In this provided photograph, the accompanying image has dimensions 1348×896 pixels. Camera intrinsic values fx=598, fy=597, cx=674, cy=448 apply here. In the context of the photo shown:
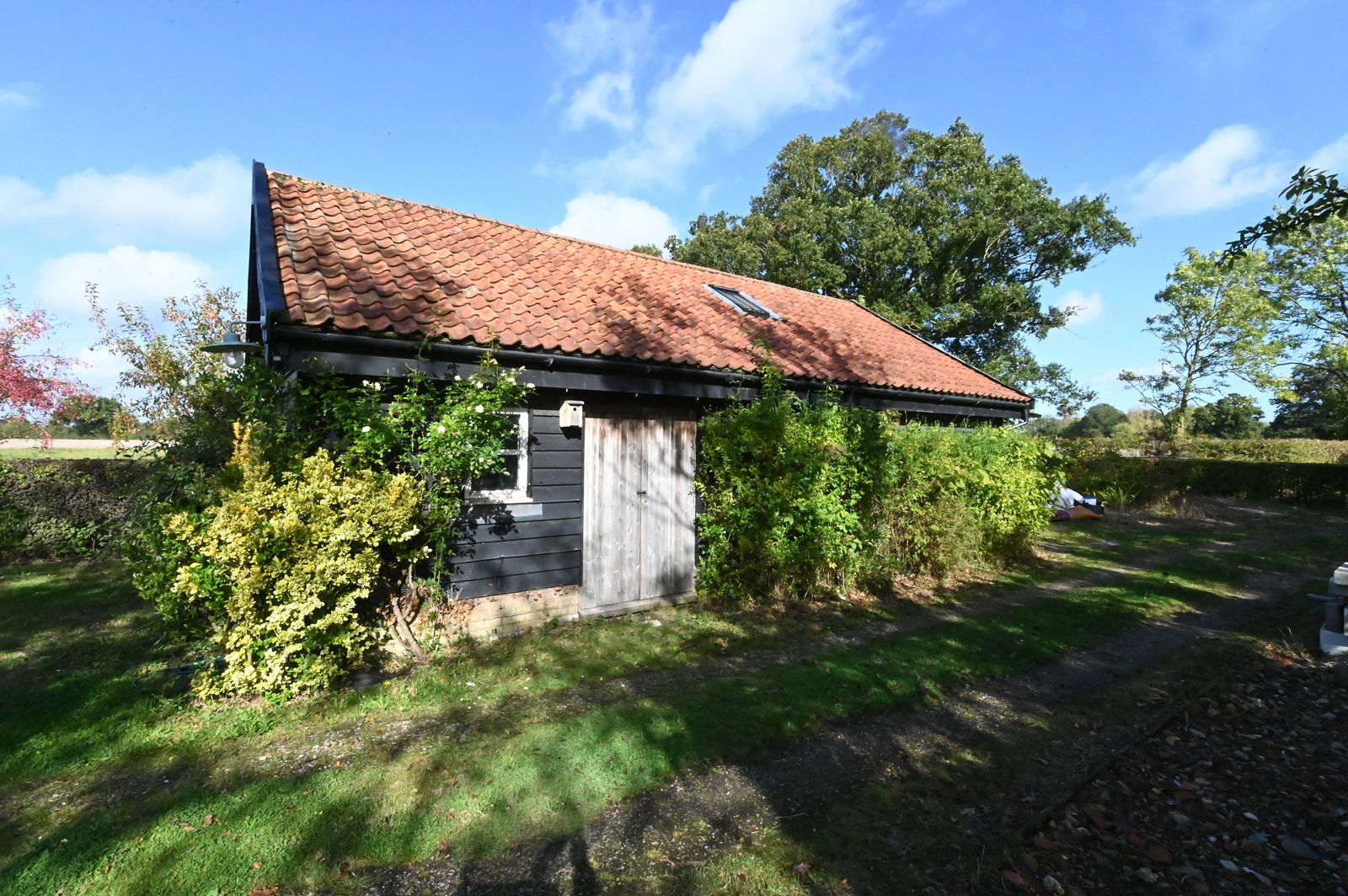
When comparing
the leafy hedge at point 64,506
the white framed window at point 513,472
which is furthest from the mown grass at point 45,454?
the white framed window at point 513,472

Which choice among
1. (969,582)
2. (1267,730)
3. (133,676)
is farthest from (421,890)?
(969,582)

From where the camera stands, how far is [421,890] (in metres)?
2.73

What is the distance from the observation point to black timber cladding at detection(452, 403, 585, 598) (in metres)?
5.96

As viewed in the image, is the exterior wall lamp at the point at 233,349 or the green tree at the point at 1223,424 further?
the green tree at the point at 1223,424

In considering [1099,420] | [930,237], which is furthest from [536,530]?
[1099,420]

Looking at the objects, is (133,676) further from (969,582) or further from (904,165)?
(904,165)

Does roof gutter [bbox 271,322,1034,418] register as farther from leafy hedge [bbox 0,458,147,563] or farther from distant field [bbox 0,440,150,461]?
distant field [bbox 0,440,150,461]

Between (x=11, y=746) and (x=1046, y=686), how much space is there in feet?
25.0

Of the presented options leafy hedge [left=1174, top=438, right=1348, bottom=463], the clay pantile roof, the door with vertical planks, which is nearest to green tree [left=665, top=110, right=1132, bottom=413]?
leafy hedge [left=1174, top=438, right=1348, bottom=463]

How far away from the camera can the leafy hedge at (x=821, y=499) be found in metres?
6.94

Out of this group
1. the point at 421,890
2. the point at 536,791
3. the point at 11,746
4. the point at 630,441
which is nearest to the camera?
the point at 421,890

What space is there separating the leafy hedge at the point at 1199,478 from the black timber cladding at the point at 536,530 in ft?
51.7

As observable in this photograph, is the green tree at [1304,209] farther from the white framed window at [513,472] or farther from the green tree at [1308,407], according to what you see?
the green tree at [1308,407]

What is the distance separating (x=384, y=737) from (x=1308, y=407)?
6186 cm
